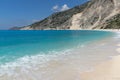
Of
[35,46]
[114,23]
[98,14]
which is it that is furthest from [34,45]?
[98,14]

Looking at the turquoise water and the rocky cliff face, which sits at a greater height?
the rocky cliff face

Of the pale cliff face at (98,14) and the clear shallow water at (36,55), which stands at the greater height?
the pale cliff face at (98,14)

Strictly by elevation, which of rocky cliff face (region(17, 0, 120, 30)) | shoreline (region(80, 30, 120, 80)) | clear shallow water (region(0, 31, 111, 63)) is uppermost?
rocky cliff face (region(17, 0, 120, 30))

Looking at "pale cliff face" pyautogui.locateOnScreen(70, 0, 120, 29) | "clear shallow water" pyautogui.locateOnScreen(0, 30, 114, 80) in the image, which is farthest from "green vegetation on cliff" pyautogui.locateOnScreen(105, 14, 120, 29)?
"clear shallow water" pyautogui.locateOnScreen(0, 30, 114, 80)

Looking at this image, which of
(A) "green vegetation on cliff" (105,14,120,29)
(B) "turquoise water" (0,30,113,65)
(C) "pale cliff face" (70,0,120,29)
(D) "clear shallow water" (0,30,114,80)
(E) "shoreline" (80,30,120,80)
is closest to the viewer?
(E) "shoreline" (80,30,120,80)

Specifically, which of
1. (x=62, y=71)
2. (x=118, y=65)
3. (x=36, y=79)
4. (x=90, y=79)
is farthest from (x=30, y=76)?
(x=118, y=65)

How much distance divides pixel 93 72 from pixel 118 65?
2530 mm

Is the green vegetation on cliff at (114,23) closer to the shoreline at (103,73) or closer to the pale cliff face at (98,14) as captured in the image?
the pale cliff face at (98,14)

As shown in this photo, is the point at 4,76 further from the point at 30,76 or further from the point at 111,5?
the point at 111,5

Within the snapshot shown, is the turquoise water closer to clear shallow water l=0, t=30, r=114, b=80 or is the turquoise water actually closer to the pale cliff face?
clear shallow water l=0, t=30, r=114, b=80

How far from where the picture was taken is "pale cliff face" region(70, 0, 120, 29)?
118 m

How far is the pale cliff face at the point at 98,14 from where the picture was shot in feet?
389

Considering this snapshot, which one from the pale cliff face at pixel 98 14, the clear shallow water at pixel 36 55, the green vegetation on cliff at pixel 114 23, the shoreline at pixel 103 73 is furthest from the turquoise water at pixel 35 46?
the pale cliff face at pixel 98 14

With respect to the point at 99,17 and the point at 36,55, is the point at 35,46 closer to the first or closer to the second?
the point at 36,55
